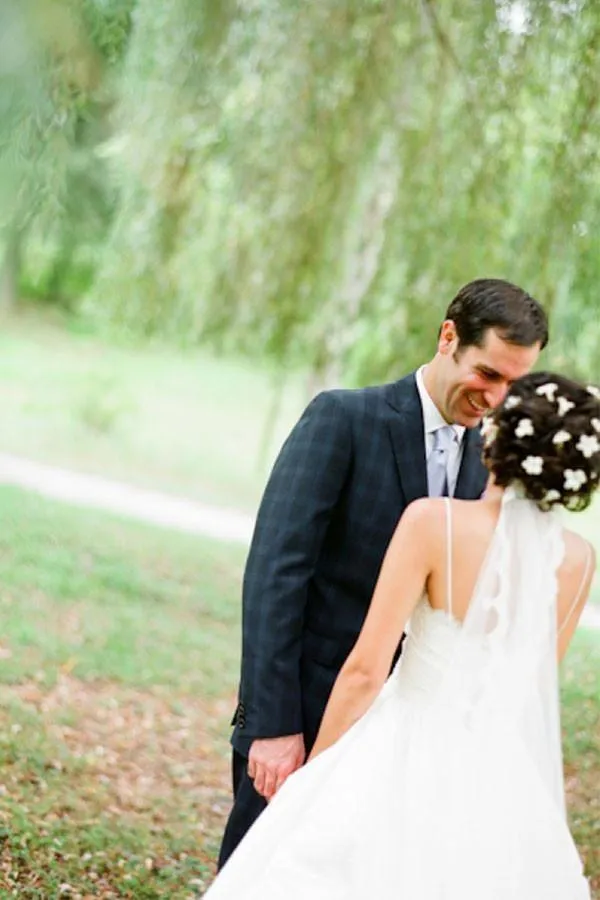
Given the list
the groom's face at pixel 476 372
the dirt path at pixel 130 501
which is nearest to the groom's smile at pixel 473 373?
the groom's face at pixel 476 372

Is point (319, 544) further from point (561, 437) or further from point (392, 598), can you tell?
point (561, 437)

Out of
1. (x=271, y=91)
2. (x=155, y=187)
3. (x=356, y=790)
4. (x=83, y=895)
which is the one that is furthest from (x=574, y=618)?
(x=155, y=187)

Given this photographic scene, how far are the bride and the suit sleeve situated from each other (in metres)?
0.24

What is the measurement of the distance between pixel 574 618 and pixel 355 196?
4.54 meters

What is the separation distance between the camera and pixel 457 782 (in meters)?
2.33

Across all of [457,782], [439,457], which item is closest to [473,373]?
[439,457]

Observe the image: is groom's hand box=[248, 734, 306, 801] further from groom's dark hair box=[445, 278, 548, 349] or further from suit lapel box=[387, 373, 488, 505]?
Answer: groom's dark hair box=[445, 278, 548, 349]

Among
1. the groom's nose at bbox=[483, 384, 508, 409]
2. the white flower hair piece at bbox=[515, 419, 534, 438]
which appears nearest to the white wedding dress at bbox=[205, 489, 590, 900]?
the white flower hair piece at bbox=[515, 419, 534, 438]

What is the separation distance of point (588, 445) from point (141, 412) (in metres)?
17.3

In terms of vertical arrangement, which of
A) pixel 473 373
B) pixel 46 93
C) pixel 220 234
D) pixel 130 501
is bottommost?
pixel 130 501

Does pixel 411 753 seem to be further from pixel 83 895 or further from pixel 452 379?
pixel 83 895

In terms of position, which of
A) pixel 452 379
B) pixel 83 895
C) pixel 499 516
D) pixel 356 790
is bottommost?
pixel 83 895

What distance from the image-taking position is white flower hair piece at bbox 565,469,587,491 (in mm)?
2293

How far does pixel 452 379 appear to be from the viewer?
2.72 m
